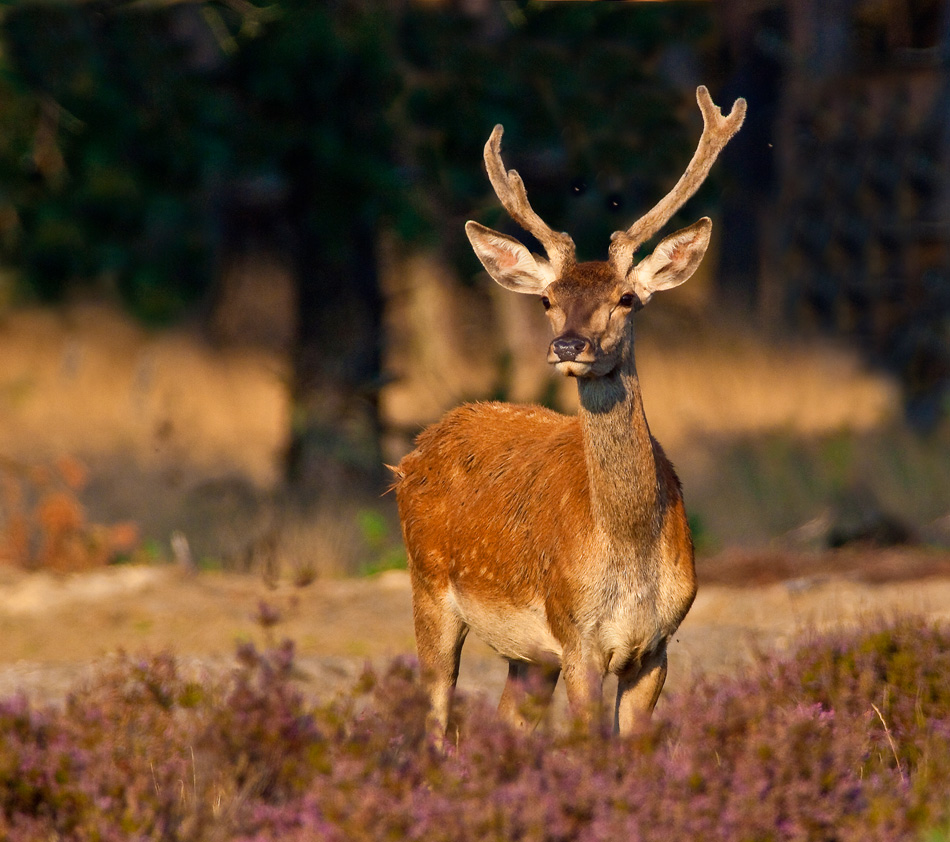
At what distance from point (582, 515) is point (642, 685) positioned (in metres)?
0.68

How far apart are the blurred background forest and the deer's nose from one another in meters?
5.48

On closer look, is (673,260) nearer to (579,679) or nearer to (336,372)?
(579,679)

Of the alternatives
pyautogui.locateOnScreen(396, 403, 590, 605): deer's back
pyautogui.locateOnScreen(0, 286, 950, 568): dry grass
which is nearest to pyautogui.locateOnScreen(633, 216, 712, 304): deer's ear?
pyautogui.locateOnScreen(396, 403, 590, 605): deer's back

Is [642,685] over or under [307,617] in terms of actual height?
over

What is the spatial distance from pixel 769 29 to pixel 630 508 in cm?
1501

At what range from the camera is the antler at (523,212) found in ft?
18.3

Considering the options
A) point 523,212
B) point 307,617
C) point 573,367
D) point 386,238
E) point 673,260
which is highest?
point 386,238

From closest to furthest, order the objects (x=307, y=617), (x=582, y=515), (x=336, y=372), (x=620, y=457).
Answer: (x=620, y=457)
(x=582, y=515)
(x=307, y=617)
(x=336, y=372)

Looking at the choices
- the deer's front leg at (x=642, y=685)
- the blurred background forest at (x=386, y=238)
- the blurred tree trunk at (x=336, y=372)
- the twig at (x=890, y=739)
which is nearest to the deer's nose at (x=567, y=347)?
the deer's front leg at (x=642, y=685)

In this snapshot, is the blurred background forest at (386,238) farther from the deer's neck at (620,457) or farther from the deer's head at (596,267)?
the deer's neck at (620,457)

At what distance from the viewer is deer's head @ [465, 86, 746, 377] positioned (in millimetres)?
5137

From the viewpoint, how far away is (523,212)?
5762 mm

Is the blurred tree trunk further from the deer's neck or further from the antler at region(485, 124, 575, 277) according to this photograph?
the deer's neck

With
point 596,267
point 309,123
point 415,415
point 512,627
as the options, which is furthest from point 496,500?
point 415,415
